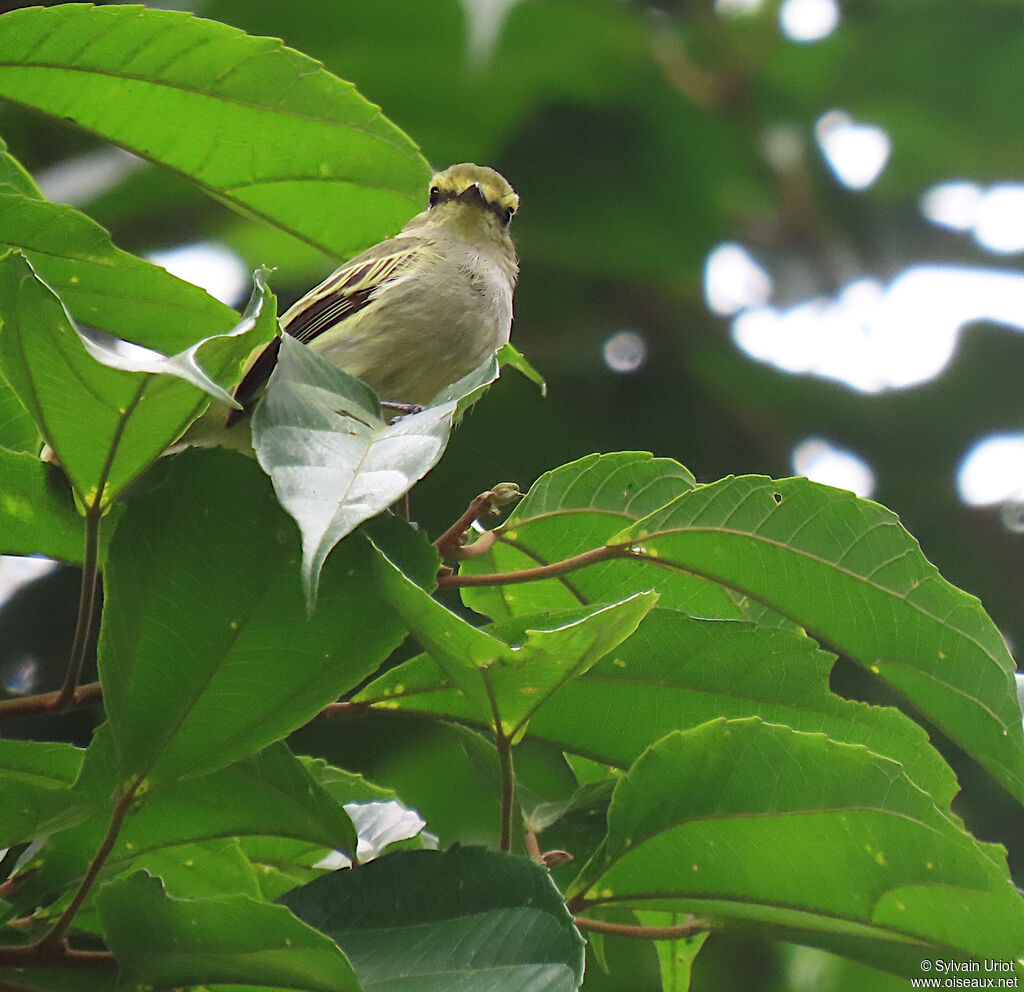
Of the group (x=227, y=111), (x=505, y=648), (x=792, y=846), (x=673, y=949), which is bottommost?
(x=673, y=949)

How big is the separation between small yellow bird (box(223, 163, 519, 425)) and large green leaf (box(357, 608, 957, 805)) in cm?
108

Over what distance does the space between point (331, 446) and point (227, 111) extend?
3.13ft

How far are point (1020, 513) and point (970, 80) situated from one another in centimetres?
156

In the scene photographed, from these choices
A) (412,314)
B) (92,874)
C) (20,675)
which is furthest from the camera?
(20,675)

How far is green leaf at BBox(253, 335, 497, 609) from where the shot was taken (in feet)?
3.66

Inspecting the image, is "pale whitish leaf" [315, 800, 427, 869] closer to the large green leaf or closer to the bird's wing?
the large green leaf

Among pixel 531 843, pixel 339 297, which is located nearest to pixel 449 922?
Answer: pixel 531 843

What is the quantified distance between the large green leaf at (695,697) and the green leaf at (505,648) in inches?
11.6

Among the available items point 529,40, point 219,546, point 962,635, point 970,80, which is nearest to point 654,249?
point 529,40

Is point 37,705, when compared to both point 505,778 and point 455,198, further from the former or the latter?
point 455,198

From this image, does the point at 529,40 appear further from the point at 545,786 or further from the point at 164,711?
the point at 164,711

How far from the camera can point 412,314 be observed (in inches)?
108

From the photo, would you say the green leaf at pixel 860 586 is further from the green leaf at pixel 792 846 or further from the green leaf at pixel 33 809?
the green leaf at pixel 33 809

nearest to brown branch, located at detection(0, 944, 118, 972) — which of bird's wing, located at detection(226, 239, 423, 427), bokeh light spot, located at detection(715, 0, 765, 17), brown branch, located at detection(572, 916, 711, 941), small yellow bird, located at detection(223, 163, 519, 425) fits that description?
brown branch, located at detection(572, 916, 711, 941)
